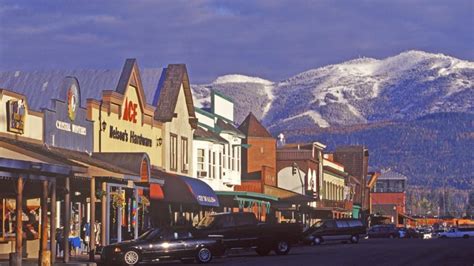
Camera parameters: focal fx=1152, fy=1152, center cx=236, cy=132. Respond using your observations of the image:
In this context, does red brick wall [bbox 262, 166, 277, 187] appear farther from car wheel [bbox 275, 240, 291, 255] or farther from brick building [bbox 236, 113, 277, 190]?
car wheel [bbox 275, 240, 291, 255]

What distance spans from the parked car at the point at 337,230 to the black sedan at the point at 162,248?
34.0 m

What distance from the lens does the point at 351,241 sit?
79.2 meters

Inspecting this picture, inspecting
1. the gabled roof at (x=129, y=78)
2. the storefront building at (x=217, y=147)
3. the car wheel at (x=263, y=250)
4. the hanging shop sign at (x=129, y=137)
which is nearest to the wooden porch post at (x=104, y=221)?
the car wheel at (x=263, y=250)

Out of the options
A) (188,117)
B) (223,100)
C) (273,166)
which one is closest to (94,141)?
(188,117)

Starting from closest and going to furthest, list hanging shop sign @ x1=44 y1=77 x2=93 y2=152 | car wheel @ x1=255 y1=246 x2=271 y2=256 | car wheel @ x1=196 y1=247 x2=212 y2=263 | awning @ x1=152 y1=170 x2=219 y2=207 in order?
car wheel @ x1=196 y1=247 x2=212 y2=263, hanging shop sign @ x1=44 y1=77 x2=93 y2=152, car wheel @ x1=255 y1=246 x2=271 y2=256, awning @ x1=152 y1=170 x2=219 y2=207

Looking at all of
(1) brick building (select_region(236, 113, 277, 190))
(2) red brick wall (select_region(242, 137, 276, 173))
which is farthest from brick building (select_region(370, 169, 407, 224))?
(1) brick building (select_region(236, 113, 277, 190))

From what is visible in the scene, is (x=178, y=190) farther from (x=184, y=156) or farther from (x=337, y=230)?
(x=337, y=230)

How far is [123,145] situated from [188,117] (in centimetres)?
1314

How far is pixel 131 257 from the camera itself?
41.3 metres

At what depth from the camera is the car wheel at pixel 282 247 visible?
50.8m

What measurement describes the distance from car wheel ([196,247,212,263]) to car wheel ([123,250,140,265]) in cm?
266

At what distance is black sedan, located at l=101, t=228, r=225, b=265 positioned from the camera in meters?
41.3

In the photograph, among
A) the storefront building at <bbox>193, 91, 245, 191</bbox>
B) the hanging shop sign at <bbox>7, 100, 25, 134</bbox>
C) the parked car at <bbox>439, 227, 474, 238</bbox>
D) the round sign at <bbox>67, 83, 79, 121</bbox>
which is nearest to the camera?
the hanging shop sign at <bbox>7, 100, 25, 134</bbox>

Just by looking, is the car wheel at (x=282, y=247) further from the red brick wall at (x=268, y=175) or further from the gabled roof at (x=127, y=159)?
the red brick wall at (x=268, y=175)
